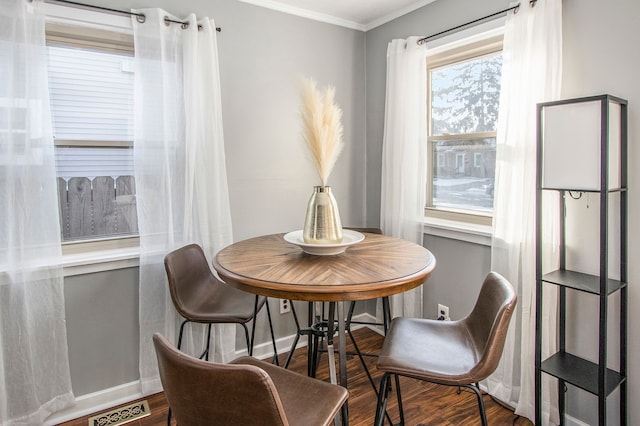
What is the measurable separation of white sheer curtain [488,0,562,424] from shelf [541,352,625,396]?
0.09 m

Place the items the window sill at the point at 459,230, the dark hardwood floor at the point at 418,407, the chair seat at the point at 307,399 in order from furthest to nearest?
the window sill at the point at 459,230 < the dark hardwood floor at the point at 418,407 < the chair seat at the point at 307,399

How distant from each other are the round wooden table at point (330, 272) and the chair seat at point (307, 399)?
27 centimetres

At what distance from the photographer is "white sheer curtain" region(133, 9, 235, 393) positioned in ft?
7.35

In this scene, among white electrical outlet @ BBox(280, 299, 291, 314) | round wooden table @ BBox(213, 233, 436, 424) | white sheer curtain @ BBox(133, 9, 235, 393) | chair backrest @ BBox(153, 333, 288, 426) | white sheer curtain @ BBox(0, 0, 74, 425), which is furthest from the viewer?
white electrical outlet @ BBox(280, 299, 291, 314)

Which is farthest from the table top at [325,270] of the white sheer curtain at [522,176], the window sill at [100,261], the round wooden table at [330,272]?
the window sill at [100,261]

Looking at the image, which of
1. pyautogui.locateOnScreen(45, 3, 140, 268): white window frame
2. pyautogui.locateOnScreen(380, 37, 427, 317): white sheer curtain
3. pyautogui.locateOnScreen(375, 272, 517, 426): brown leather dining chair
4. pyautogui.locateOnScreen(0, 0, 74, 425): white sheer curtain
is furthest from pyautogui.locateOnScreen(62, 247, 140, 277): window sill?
pyautogui.locateOnScreen(380, 37, 427, 317): white sheer curtain

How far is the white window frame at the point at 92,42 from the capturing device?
6.89 ft

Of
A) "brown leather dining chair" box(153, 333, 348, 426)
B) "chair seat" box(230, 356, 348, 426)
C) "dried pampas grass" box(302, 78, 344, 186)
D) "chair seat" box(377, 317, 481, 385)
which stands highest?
"dried pampas grass" box(302, 78, 344, 186)

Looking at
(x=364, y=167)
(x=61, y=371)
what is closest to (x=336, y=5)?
(x=364, y=167)

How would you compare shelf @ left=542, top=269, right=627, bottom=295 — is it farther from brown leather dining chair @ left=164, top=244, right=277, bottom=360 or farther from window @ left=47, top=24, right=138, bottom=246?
window @ left=47, top=24, right=138, bottom=246

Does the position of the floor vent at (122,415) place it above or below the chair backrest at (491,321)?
below

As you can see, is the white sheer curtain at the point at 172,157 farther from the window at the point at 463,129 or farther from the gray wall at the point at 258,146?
the window at the point at 463,129

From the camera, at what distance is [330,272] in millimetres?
1633

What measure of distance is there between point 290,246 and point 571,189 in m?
1.29
